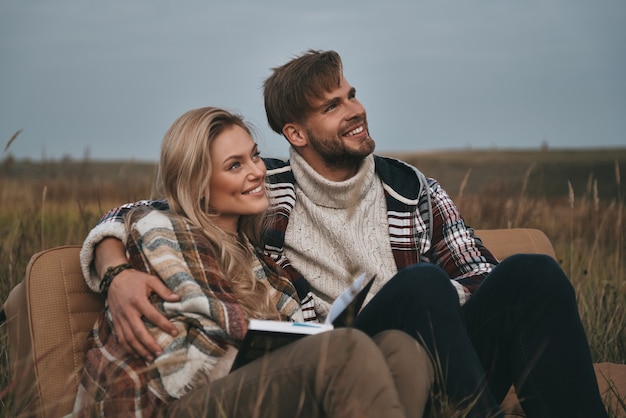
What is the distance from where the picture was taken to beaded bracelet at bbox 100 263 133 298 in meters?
2.44

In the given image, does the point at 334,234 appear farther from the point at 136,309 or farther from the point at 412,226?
the point at 136,309

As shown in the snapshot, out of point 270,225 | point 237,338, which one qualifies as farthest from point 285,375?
point 270,225

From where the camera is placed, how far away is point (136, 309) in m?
2.34

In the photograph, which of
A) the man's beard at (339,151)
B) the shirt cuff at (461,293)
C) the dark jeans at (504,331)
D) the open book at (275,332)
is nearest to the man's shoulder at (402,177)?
the man's beard at (339,151)

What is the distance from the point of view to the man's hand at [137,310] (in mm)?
2301

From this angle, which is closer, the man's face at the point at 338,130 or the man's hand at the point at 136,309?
the man's hand at the point at 136,309

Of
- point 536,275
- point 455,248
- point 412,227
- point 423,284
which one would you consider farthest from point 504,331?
point 412,227

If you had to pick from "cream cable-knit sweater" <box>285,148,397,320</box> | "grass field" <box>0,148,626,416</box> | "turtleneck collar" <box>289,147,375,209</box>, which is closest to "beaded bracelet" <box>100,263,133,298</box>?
"grass field" <box>0,148,626,416</box>

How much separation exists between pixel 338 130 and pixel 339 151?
0.09 metres

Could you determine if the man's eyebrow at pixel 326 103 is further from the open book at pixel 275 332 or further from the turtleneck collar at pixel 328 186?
the open book at pixel 275 332

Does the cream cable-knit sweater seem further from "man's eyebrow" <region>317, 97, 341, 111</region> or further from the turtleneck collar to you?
"man's eyebrow" <region>317, 97, 341, 111</region>

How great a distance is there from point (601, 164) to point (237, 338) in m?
12.1

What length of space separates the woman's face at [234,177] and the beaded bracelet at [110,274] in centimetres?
40

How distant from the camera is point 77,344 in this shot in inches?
104
